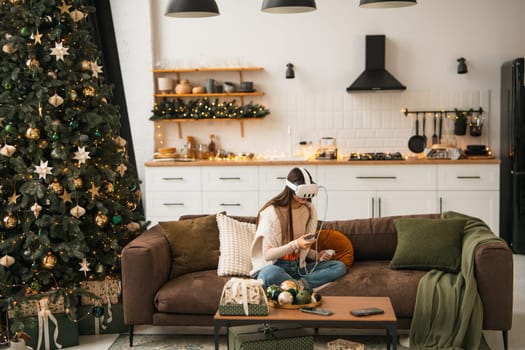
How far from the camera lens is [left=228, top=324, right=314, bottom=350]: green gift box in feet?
12.9

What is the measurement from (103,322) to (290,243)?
1.46 m

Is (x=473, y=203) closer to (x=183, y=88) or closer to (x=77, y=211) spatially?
(x=183, y=88)

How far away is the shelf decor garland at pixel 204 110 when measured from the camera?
805cm

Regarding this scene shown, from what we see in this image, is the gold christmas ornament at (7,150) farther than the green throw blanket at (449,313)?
Yes

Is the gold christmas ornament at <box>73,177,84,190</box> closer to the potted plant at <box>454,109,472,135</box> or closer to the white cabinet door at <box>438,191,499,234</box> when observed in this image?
the white cabinet door at <box>438,191,499,234</box>

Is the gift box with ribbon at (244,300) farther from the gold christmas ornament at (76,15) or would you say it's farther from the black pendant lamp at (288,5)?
the gold christmas ornament at (76,15)

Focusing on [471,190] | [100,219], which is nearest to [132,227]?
[100,219]

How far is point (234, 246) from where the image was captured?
199 inches

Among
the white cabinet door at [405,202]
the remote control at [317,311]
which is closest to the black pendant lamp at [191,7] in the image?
the remote control at [317,311]

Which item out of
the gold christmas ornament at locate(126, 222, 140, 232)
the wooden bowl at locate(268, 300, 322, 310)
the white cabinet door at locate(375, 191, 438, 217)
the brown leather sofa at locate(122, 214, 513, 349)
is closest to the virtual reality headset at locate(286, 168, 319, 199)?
the brown leather sofa at locate(122, 214, 513, 349)

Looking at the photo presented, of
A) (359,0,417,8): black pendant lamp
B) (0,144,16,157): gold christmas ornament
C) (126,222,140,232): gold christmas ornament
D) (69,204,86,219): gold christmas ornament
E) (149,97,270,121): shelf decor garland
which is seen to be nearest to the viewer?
(359,0,417,8): black pendant lamp

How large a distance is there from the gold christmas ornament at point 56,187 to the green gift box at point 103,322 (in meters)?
0.83

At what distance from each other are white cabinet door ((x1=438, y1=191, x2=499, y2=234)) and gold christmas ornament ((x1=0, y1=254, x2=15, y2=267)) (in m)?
4.41

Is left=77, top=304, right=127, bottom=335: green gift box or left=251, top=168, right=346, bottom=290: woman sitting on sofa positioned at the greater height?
left=251, top=168, right=346, bottom=290: woman sitting on sofa
